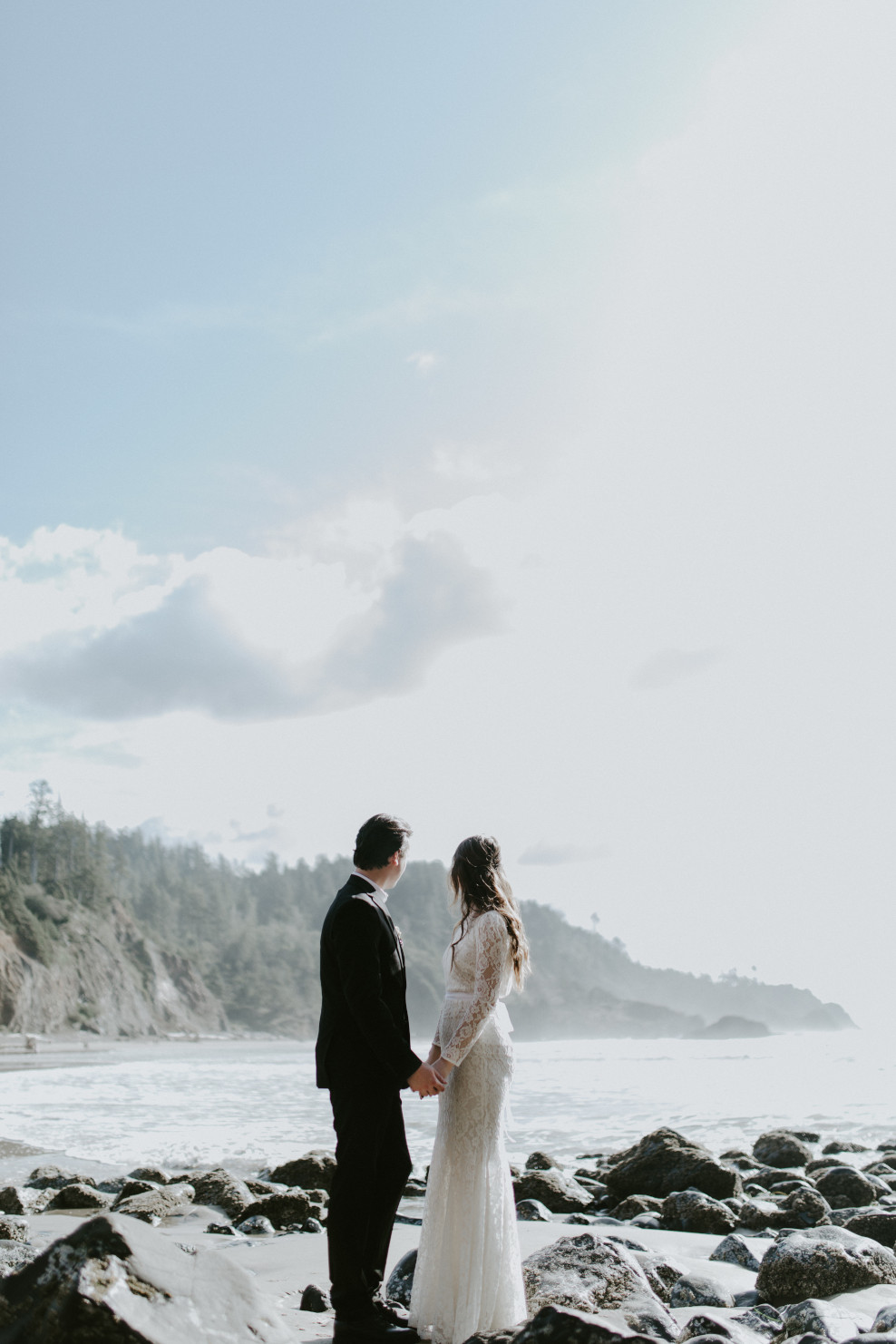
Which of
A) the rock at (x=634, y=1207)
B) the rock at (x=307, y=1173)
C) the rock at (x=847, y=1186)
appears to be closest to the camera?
the rock at (x=634, y=1207)

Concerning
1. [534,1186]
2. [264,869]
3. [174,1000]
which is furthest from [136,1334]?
[264,869]

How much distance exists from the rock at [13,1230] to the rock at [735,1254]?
5573mm

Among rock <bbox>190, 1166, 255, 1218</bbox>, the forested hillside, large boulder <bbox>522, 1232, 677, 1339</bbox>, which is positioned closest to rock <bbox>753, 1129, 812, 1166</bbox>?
rock <bbox>190, 1166, 255, 1218</bbox>

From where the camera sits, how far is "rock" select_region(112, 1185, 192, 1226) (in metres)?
9.37

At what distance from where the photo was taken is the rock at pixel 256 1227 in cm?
851

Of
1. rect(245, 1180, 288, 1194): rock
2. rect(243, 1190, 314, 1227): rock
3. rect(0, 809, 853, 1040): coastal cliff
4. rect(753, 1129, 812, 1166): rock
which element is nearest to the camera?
rect(243, 1190, 314, 1227): rock

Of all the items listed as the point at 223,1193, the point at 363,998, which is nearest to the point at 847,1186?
the point at 223,1193

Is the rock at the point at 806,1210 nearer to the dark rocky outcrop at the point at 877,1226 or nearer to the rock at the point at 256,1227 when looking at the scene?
the dark rocky outcrop at the point at 877,1226

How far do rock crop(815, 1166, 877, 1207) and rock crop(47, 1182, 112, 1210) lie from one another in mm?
8178

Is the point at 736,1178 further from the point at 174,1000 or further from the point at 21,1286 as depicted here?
the point at 174,1000

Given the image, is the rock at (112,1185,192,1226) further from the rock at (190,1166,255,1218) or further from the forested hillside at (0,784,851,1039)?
the forested hillside at (0,784,851,1039)

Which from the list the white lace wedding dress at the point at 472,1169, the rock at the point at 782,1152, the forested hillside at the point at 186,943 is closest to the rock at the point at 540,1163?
the rock at the point at 782,1152

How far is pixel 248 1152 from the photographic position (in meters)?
15.6

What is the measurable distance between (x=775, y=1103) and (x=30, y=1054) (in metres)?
44.1
